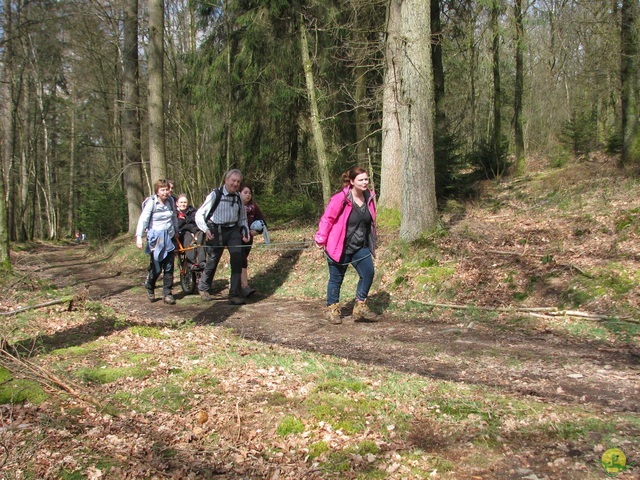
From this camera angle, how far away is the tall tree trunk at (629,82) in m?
13.6

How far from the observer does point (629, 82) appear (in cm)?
1398

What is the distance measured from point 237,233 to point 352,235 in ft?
8.85

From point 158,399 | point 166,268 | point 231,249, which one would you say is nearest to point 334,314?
point 231,249

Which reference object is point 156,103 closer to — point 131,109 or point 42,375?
point 131,109

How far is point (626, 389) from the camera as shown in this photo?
12.9 ft

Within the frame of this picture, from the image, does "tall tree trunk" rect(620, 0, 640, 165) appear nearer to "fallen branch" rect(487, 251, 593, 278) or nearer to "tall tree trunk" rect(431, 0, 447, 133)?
"tall tree trunk" rect(431, 0, 447, 133)

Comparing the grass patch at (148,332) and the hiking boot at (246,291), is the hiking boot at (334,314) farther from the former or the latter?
the hiking boot at (246,291)

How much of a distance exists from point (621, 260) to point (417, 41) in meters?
4.79

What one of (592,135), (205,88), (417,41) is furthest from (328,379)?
(592,135)

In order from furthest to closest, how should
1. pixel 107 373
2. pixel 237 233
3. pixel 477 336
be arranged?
pixel 237 233 < pixel 477 336 < pixel 107 373

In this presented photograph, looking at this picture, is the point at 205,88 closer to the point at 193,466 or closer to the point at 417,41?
the point at 417,41

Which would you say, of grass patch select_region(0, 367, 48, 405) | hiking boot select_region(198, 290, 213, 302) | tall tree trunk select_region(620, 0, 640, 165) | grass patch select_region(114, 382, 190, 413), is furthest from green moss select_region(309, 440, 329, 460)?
tall tree trunk select_region(620, 0, 640, 165)

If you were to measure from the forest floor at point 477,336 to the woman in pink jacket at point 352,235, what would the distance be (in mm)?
308

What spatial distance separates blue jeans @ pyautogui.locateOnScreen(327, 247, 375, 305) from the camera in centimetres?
669
